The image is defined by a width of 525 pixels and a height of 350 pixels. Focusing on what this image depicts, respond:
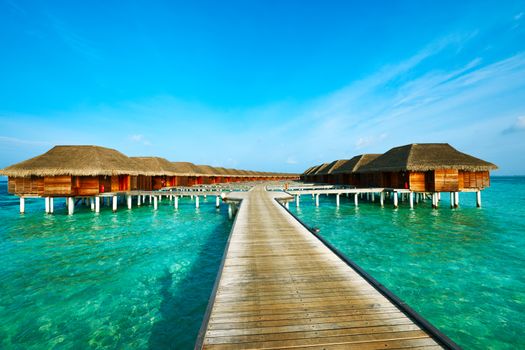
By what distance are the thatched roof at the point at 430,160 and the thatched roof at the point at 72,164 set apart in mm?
26253

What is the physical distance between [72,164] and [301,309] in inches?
928

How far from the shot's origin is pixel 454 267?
880cm

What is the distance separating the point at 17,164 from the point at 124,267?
19.8 meters

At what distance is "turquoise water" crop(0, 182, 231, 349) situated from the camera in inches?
215

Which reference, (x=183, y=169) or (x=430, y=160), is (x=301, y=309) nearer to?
(x=430, y=160)

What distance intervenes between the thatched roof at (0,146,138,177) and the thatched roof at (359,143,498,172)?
26.3m

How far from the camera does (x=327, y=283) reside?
15.3 ft

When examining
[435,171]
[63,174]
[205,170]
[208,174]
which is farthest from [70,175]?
[435,171]

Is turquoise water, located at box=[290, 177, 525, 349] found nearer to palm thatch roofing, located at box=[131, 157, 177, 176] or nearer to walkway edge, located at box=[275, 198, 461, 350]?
walkway edge, located at box=[275, 198, 461, 350]

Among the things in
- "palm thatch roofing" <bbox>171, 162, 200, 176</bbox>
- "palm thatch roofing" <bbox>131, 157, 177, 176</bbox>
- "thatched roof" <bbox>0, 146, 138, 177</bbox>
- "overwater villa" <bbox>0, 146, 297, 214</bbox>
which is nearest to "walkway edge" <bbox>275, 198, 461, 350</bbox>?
"overwater villa" <bbox>0, 146, 297, 214</bbox>

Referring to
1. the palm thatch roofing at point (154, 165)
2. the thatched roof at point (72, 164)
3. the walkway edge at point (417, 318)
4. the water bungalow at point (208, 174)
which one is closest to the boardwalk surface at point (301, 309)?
the walkway edge at point (417, 318)

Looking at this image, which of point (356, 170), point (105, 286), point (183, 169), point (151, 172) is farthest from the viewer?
point (183, 169)

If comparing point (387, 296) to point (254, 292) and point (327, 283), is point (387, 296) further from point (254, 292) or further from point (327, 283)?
point (254, 292)

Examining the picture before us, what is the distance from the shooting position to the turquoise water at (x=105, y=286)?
5.45 m
